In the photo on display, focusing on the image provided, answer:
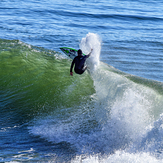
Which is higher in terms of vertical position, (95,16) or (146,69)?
(95,16)

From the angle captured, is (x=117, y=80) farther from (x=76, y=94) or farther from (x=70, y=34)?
(x=70, y=34)

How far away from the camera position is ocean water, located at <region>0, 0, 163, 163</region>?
24.5 ft

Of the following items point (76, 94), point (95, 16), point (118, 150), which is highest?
point (95, 16)

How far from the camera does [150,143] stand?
7.55 m

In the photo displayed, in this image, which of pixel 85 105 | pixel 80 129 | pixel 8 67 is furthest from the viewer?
pixel 8 67

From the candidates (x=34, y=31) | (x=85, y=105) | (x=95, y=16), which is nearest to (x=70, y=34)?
(x=34, y=31)

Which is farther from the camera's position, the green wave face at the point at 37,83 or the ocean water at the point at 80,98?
the green wave face at the point at 37,83

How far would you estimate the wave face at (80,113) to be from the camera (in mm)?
7418

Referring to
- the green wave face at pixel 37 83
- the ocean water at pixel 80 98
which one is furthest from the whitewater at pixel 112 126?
the green wave face at pixel 37 83

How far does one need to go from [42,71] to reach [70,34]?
9648mm

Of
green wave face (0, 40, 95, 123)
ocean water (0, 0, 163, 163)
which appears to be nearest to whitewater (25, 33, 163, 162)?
ocean water (0, 0, 163, 163)

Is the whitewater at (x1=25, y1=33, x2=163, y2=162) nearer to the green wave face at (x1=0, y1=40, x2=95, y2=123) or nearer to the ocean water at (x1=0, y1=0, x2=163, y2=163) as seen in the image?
the ocean water at (x1=0, y1=0, x2=163, y2=163)

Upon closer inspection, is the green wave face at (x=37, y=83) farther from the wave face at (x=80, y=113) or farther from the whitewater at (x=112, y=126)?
the whitewater at (x=112, y=126)

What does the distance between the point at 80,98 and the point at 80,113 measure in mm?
1425
